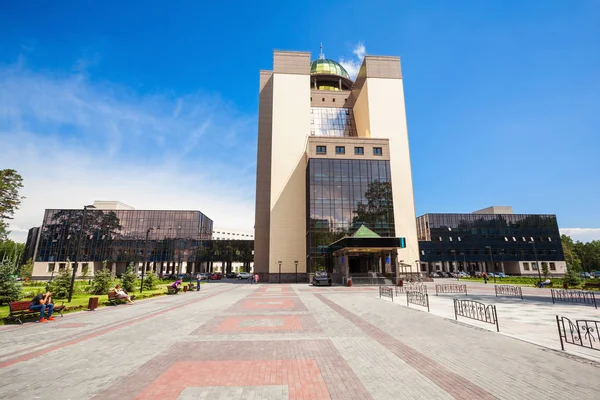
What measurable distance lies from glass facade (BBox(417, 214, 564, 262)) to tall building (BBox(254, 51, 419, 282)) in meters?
37.8

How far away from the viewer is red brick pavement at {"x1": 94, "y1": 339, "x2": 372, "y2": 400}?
219 inches

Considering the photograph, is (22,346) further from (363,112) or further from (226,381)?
(363,112)

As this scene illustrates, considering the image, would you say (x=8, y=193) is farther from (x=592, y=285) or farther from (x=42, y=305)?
(x=592, y=285)

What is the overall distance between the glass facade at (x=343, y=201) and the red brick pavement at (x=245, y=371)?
133 feet

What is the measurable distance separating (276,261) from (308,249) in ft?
21.3

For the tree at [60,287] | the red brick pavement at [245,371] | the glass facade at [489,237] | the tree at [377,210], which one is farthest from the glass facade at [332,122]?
the red brick pavement at [245,371]

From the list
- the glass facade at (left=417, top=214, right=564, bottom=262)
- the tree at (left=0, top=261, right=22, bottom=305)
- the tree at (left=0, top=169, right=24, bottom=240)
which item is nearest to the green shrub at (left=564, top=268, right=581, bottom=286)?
the tree at (left=0, top=261, right=22, bottom=305)

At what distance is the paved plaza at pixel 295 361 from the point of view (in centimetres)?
559

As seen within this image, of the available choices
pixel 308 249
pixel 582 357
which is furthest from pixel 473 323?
pixel 308 249

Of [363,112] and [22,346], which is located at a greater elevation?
[363,112]

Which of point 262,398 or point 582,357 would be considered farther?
point 582,357

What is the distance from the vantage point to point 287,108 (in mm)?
59406

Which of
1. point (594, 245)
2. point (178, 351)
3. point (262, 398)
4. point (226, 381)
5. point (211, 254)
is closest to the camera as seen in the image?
point (262, 398)

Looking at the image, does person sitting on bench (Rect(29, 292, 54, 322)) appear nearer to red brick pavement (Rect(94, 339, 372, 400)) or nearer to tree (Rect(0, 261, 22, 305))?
tree (Rect(0, 261, 22, 305))
